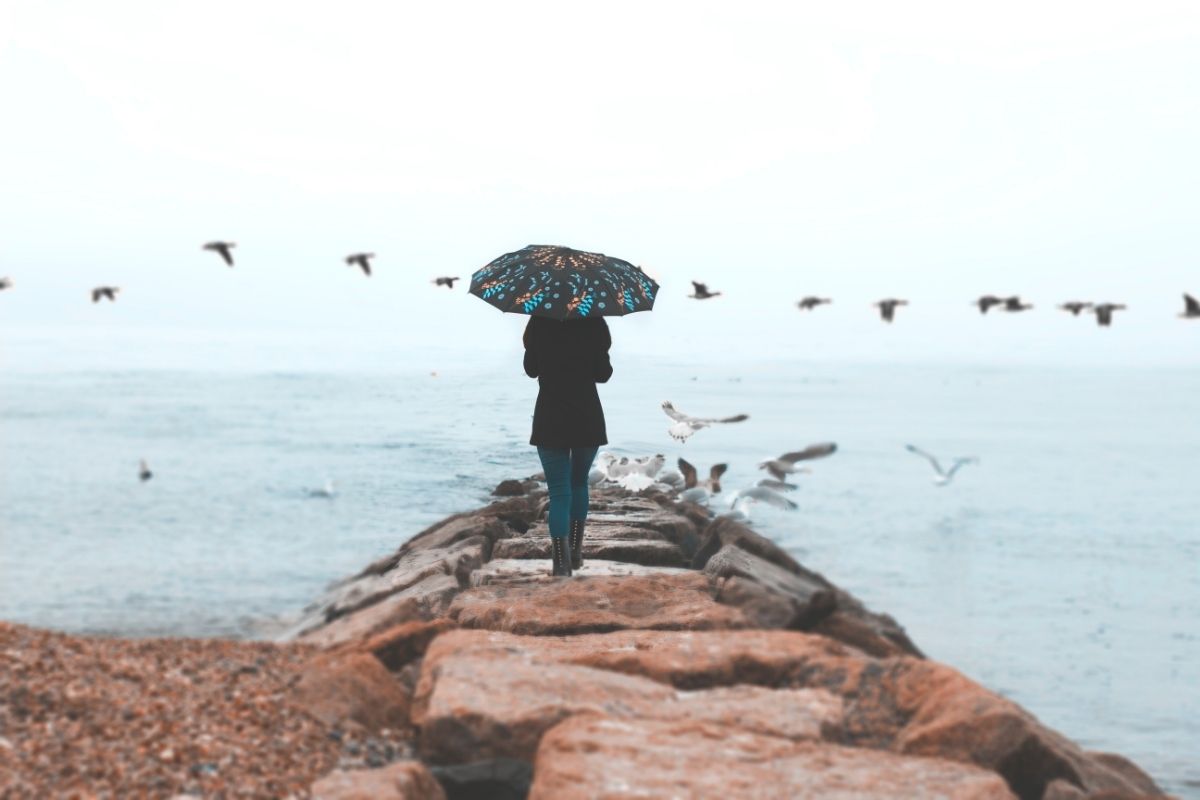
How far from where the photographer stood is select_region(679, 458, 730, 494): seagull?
14.0 m

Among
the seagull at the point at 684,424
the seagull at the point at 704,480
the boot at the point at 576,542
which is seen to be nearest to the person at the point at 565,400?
the boot at the point at 576,542

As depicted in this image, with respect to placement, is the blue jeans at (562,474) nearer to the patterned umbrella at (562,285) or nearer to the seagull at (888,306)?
the patterned umbrella at (562,285)

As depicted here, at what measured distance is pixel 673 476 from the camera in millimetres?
14250

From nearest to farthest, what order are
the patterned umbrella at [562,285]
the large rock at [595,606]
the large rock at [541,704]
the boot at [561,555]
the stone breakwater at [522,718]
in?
1. the stone breakwater at [522,718]
2. the large rock at [541,704]
3. the large rock at [595,606]
4. the patterned umbrella at [562,285]
5. the boot at [561,555]

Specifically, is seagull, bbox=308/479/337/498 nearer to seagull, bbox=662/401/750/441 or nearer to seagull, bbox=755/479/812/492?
seagull, bbox=662/401/750/441

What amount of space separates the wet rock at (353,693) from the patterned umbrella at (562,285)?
9.28 ft

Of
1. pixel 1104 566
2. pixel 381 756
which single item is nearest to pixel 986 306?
pixel 1104 566

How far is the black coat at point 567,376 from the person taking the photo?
749cm

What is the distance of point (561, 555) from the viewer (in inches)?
305

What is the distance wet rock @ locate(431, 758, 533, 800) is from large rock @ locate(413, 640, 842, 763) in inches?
3.3

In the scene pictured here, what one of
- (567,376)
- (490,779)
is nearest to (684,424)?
(567,376)

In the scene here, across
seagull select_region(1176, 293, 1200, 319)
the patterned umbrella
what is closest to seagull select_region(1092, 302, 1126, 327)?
seagull select_region(1176, 293, 1200, 319)

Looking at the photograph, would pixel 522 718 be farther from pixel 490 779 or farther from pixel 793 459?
pixel 793 459

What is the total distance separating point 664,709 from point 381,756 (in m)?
1.11
